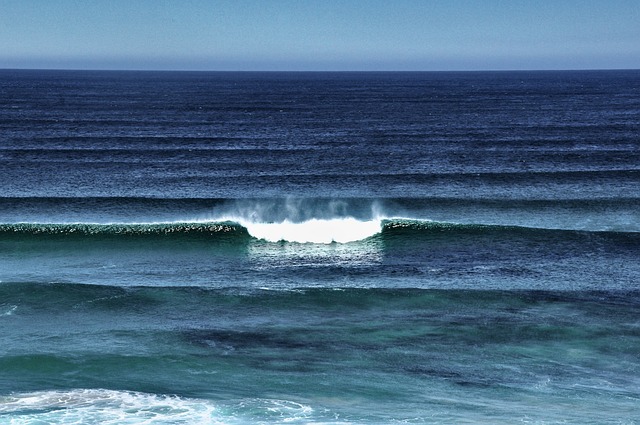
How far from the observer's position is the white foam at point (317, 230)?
38.7m

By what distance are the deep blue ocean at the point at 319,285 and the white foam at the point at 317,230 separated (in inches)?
5.6

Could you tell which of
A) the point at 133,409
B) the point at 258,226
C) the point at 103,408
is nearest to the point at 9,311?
the point at 103,408

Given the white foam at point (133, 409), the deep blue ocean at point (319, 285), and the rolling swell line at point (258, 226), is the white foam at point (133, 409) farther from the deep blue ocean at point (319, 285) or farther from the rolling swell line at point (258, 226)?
the rolling swell line at point (258, 226)

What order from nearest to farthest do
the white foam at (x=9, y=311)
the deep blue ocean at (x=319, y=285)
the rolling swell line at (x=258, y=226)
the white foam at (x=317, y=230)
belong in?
the deep blue ocean at (x=319, y=285)
the white foam at (x=9, y=311)
the white foam at (x=317, y=230)
the rolling swell line at (x=258, y=226)

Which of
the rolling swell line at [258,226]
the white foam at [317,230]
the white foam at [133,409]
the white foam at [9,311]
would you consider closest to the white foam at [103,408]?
the white foam at [133,409]

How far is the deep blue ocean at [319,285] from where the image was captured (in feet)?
69.4

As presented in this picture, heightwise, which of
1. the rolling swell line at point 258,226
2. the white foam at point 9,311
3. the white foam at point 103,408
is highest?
the rolling swell line at point 258,226

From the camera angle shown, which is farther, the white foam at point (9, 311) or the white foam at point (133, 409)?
the white foam at point (9, 311)

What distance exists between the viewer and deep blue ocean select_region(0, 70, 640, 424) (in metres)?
21.1

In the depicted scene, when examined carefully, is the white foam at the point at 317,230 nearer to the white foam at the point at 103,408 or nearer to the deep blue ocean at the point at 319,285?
the deep blue ocean at the point at 319,285

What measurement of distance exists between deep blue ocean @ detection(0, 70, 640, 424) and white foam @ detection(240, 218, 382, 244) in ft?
0.47

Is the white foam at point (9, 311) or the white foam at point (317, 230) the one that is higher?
the white foam at point (317, 230)

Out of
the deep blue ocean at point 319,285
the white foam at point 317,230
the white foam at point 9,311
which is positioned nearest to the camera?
the deep blue ocean at point 319,285

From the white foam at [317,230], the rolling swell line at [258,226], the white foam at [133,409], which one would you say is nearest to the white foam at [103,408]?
the white foam at [133,409]
